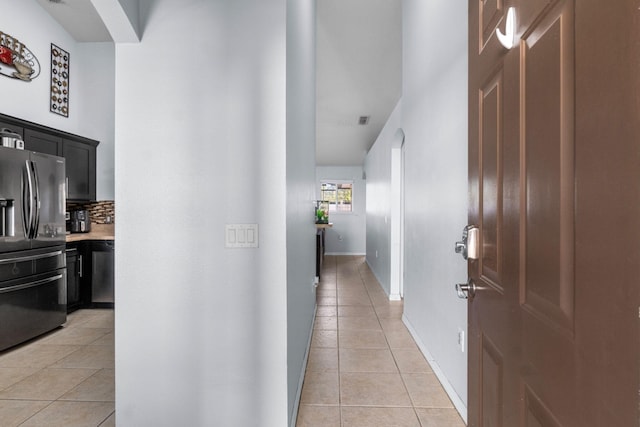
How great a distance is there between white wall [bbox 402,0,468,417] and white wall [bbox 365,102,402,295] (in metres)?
1.24

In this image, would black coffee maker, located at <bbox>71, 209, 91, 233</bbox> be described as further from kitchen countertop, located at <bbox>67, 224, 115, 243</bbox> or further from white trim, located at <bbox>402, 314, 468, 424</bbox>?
white trim, located at <bbox>402, 314, 468, 424</bbox>

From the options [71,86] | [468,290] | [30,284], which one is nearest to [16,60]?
[71,86]

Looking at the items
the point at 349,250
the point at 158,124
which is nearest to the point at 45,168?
the point at 158,124

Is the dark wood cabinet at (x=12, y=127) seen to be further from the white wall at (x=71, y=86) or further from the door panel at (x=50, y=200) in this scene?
the door panel at (x=50, y=200)

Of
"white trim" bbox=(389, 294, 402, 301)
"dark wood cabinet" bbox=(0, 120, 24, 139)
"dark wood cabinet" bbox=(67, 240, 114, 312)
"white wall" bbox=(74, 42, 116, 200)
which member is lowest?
"white trim" bbox=(389, 294, 402, 301)

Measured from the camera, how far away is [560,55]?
590mm

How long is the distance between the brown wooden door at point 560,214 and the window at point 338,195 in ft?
28.6

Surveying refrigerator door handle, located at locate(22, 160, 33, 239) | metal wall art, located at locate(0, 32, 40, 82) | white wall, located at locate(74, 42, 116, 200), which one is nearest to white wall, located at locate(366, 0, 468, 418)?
refrigerator door handle, located at locate(22, 160, 33, 239)

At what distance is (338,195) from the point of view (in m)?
9.73

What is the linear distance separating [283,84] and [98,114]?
4.10 m

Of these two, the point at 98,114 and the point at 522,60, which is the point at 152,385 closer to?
the point at 522,60

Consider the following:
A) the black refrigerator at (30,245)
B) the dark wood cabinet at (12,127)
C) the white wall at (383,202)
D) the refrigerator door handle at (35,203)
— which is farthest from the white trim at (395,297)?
the dark wood cabinet at (12,127)

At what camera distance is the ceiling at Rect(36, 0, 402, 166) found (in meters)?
3.29

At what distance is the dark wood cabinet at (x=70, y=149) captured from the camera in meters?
3.40
